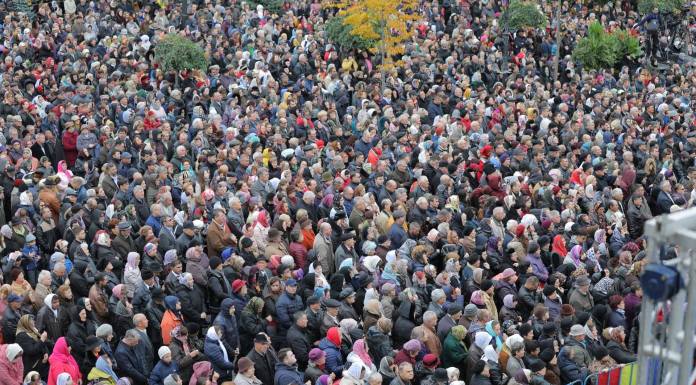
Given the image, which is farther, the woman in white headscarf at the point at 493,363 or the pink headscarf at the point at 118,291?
the pink headscarf at the point at 118,291

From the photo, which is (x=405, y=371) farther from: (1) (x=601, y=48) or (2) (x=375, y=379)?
(1) (x=601, y=48)

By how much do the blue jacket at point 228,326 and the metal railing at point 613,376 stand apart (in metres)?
3.47

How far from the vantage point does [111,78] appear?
67.9 feet

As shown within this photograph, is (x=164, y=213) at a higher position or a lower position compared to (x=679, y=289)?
lower

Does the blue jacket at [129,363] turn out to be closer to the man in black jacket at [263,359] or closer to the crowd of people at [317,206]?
the crowd of people at [317,206]

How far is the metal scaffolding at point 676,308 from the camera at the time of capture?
6.62 metres

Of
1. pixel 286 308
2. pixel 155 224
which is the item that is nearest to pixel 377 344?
pixel 286 308

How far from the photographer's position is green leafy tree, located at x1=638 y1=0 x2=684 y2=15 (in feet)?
93.8

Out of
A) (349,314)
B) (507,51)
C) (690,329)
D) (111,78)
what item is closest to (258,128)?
(111,78)

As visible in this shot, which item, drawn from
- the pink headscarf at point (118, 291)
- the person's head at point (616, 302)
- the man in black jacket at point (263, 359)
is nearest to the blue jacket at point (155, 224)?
the pink headscarf at point (118, 291)

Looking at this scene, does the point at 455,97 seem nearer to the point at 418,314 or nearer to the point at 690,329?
the point at 418,314

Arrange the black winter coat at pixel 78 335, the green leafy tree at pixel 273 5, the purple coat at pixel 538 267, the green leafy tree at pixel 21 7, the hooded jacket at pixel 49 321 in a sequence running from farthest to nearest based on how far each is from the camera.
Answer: the green leafy tree at pixel 273 5
the green leafy tree at pixel 21 7
the purple coat at pixel 538 267
the hooded jacket at pixel 49 321
the black winter coat at pixel 78 335

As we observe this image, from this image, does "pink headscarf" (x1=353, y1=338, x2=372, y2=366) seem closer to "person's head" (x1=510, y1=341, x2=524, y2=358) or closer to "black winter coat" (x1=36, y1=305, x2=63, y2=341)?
"person's head" (x1=510, y1=341, x2=524, y2=358)

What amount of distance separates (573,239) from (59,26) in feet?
47.8
